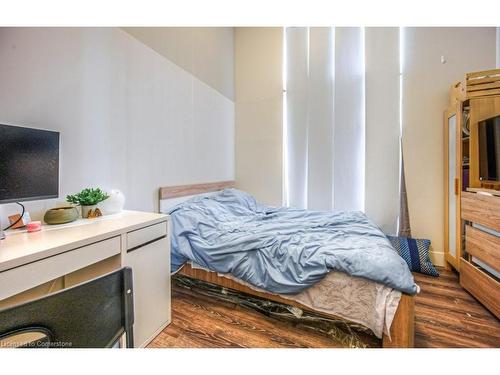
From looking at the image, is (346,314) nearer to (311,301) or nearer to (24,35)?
(311,301)

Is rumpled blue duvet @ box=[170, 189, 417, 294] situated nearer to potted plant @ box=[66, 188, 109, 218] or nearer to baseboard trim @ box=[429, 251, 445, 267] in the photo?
potted plant @ box=[66, 188, 109, 218]

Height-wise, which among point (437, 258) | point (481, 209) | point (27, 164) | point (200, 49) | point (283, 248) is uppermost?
point (200, 49)

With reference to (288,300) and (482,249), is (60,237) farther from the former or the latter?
(482,249)

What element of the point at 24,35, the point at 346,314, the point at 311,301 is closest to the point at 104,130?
the point at 24,35

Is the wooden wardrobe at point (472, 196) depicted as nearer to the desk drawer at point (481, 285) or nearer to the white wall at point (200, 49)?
the desk drawer at point (481, 285)

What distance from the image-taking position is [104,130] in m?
1.57

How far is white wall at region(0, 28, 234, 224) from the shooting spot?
119 centimetres

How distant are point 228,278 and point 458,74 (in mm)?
3175

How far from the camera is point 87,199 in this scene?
135 centimetres

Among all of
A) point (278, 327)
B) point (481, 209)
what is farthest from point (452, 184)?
point (278, 327)

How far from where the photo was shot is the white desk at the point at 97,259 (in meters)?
0.78

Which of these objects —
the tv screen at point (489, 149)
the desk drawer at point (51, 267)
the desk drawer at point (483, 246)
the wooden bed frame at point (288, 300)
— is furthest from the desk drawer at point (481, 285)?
the desk drawer at point (51, 267)

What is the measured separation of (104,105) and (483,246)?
117 inches

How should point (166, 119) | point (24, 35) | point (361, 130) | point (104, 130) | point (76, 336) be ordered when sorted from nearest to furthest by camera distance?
point (76, 336) < point (24, 35) < point (104, 130) < point (166, 119) < point (361, 130)
